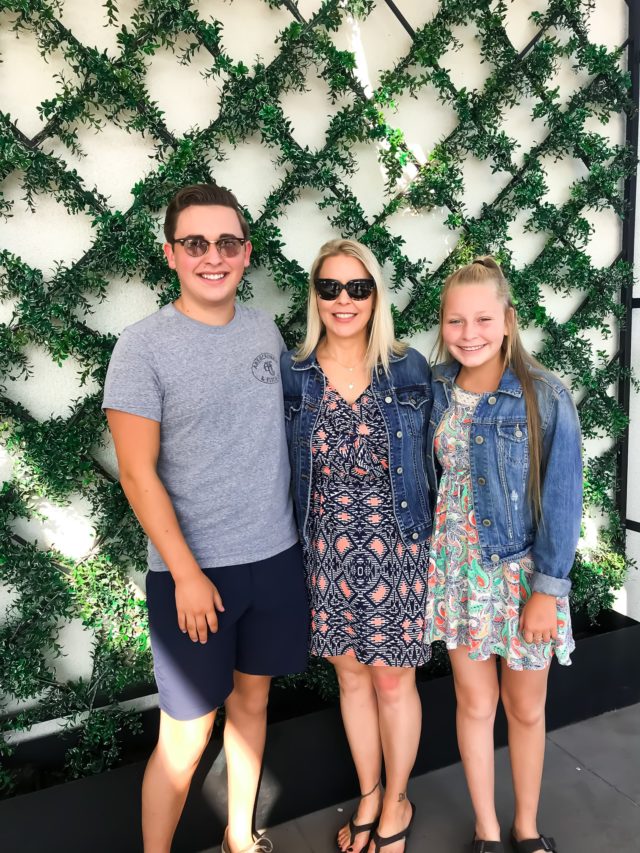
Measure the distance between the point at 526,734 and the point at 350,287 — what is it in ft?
3.93

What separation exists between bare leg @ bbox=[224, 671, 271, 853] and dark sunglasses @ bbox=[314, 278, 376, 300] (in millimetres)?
970

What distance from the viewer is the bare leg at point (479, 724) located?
157 centimetres

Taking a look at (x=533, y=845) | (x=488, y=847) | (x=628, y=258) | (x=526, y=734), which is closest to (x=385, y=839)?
(x=488, y=847)

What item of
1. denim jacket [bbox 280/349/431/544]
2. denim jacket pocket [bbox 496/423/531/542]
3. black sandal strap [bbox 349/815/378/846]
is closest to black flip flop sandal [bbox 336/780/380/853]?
black sandal strap [bbox 349/815/378/846]

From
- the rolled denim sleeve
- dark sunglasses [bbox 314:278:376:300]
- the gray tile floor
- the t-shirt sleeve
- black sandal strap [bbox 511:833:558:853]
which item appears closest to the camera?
the t-shirt sleeve

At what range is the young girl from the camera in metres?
1.42

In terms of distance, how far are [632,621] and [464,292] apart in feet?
5.53

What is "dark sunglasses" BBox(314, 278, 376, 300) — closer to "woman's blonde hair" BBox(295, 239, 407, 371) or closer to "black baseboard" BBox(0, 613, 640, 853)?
"woman's blonde hair" BBox(295, 239, 407, 371)

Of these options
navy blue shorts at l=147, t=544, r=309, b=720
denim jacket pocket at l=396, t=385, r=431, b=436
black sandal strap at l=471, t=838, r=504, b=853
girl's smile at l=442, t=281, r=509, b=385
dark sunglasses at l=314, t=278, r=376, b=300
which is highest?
dark sunglasses at l=314, t=278, r=376, b=300

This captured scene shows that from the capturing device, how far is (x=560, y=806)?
184 cm

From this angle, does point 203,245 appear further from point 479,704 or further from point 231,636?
point 479,704

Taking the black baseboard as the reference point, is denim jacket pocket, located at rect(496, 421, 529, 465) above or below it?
above

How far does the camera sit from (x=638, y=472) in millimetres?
2543

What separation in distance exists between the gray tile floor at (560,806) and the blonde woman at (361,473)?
412mm
